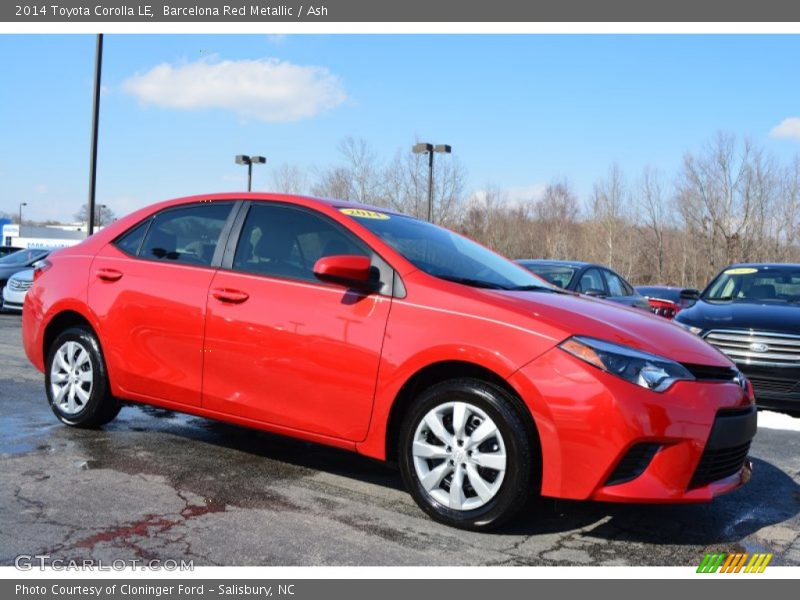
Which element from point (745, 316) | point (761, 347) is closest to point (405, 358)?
point (761, 347)

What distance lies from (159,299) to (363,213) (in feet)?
4.57

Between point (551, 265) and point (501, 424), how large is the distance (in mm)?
7185

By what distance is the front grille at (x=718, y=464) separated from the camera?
Answer: 141 inches

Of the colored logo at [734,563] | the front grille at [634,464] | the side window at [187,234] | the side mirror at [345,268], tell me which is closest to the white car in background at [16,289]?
the side window at [187,234]

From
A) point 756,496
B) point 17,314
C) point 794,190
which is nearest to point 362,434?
point 756,496

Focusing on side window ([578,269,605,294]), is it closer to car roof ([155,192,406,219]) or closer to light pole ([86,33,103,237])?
car roof ([155,192,406,219])

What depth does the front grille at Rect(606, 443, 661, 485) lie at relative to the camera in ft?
11.3

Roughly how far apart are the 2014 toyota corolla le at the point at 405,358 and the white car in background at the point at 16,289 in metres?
11.6

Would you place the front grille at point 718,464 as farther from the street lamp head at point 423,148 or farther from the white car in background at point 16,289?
the street lamp head at point 423,148

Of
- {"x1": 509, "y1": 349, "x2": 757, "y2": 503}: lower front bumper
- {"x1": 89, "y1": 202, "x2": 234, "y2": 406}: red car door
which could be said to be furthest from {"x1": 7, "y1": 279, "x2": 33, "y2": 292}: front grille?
{"x1": 509, "y1": 349, "x2": 757, "y2": 503}: lower front bumper

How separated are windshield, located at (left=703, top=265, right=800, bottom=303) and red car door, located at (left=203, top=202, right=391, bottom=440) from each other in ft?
19.2

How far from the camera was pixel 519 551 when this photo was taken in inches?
136

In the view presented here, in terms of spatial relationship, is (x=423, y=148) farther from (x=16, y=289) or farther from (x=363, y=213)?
(x=363, y=213)

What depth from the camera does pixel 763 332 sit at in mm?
7293
